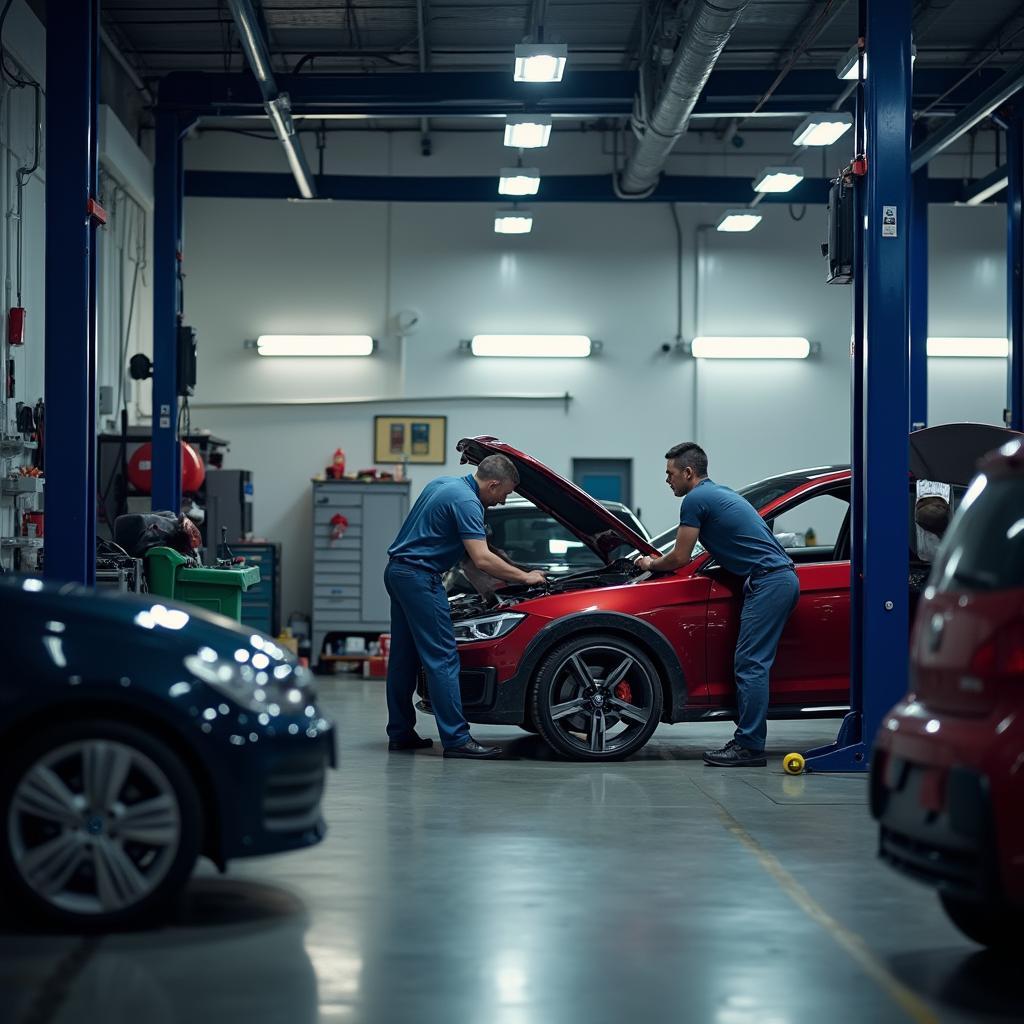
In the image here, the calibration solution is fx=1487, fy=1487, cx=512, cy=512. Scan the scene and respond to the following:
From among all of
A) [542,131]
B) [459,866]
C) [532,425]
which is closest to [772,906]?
[459,866]

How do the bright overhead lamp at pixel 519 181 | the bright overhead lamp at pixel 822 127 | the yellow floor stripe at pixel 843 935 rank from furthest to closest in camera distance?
the bright overhead lamp at pixel 519 181
the bright overhead lamp at pixel 822 127
the yellow floor stripe at pixel 843 935

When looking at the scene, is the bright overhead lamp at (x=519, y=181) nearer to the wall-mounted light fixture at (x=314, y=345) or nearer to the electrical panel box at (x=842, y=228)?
the wall-mounted light fixture at (x=314, y=345)

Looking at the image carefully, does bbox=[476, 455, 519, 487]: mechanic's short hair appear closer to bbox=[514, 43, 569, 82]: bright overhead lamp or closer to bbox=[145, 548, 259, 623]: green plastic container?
bbox=[145, 548, 259, 623]: green plastic container

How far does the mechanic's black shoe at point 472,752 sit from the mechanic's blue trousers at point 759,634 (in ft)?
4.43

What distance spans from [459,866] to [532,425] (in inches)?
475

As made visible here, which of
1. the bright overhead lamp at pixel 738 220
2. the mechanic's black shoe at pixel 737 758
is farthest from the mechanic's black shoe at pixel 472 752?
the bright overhead lamp at pixel 738 220

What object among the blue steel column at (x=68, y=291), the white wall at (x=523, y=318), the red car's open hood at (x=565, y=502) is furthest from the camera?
the white wall at (x=523, y=318)

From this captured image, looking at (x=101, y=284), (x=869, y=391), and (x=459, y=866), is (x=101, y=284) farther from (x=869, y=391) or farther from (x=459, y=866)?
(x=459, y=866)

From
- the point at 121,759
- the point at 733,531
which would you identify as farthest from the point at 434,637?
the point at 121,759

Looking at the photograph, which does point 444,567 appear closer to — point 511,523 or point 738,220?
point 511,523

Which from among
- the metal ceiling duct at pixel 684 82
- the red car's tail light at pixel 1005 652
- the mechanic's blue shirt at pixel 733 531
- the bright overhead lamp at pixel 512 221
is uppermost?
the metal ceiling duct at pixel 684 82

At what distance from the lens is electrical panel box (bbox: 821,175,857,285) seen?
306 inches

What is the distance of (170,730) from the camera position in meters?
4.07

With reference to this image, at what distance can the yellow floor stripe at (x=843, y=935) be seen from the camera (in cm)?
354
